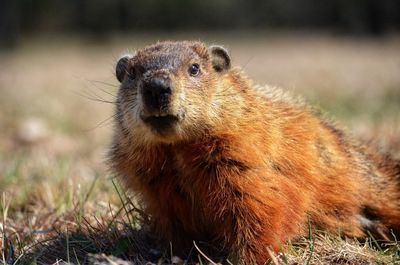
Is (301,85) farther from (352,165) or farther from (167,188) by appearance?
(167,188)

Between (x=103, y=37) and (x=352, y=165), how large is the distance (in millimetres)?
32676

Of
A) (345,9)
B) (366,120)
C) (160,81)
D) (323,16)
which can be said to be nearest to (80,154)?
(366,120)

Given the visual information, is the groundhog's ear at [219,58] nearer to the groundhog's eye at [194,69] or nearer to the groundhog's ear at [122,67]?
the groundhog's eye at [194,69]

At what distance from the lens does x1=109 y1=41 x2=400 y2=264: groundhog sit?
4027 mm

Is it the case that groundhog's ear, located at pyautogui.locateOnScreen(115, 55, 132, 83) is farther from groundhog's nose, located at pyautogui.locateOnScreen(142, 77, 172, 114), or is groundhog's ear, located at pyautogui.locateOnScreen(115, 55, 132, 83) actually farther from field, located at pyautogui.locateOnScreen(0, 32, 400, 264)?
groundhog's nose, located at pyautogui.locateOnScreen(142, 77, 172, 114)

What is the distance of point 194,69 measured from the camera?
170 inches

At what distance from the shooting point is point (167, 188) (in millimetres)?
4250

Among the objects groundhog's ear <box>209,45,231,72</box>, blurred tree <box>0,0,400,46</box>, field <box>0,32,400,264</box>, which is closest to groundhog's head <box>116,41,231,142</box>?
groundhog's ear <box>209,45,231,72</box>

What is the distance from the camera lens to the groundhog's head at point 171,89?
383 centimetres

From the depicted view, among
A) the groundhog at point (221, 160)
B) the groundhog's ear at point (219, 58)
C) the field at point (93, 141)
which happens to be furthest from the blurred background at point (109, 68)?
the groundhog at point (221, 160)

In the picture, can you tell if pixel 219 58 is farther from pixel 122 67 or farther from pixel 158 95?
pixel 158 95

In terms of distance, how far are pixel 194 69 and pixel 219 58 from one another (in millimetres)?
348

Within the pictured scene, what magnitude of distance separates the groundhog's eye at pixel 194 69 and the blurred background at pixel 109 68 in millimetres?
750

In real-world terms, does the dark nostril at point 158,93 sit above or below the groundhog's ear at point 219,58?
below
